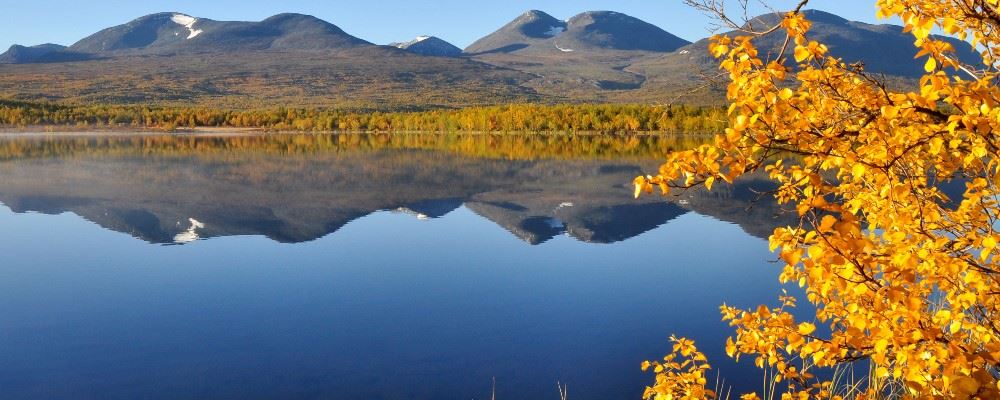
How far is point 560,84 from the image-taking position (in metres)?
157

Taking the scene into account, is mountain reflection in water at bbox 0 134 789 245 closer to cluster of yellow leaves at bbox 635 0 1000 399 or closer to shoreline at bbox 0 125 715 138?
cluster of yellow leaves at bbox 635 0 1000 399

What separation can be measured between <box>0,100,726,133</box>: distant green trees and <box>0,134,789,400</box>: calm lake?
4303 cm

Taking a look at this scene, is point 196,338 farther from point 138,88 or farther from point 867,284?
point 138,88

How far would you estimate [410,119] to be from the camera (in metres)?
75.9

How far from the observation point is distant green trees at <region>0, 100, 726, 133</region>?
214 feet

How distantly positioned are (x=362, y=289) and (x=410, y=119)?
66.6m

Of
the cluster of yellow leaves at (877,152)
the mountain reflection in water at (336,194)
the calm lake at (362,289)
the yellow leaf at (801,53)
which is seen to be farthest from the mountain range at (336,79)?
the yellow leaf at (801,53)

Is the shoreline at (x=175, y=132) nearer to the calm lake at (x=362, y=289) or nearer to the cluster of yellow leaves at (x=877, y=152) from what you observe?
the calm lake at (x=362, y=289)

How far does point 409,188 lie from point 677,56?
6670 inches

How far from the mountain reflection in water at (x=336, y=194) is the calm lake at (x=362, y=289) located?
0.13 metres

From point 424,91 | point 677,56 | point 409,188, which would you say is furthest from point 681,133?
point 677,56

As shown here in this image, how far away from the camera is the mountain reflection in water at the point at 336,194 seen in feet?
52.8

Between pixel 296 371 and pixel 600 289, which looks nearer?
pixel 296 371

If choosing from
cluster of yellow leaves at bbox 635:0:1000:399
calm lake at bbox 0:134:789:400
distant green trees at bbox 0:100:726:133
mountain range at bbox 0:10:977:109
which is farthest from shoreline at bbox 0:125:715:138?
cluster of yellow leaves at bbox 635:0:1000:399
